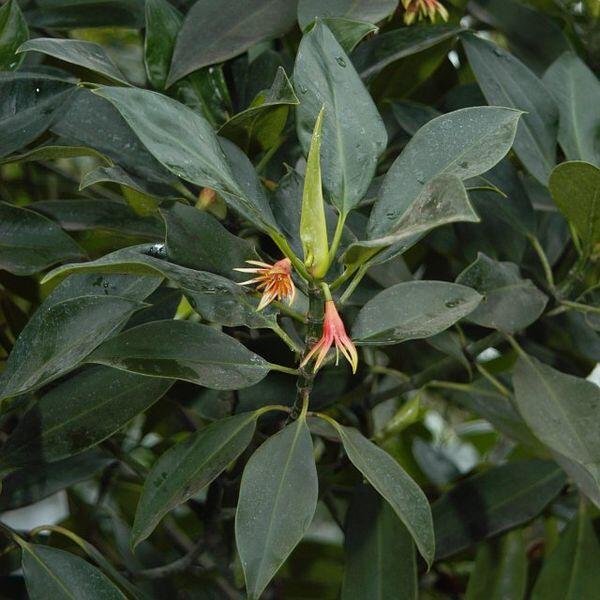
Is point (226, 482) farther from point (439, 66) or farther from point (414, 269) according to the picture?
point (439, 66)

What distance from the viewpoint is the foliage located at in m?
0.54

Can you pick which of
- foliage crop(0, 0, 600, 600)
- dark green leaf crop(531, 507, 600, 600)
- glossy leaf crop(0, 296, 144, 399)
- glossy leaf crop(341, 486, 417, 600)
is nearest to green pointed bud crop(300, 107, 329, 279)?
A: foliage crop(0, 0, 600, 600)

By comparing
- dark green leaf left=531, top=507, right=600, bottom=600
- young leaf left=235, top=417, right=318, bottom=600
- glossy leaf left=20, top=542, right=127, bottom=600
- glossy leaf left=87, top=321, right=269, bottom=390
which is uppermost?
glossy leaf left=87, top=321, right=269, bottom=390

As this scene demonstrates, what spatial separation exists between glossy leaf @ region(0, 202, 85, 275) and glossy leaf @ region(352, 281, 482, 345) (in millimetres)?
216

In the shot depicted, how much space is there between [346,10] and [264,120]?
120mm

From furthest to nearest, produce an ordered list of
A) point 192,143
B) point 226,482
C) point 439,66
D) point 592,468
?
point 439,66 → point 226,482 → point 592,468 → point 192,143

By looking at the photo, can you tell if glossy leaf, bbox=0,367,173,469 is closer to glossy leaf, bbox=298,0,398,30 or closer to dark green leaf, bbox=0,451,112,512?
dark green leaf, bbox=0,451,112,512

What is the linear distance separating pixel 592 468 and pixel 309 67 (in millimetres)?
310

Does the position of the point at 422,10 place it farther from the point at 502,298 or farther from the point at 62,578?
the point at 62,578

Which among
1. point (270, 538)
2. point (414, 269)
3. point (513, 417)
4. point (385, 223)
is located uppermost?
point (385, 223)

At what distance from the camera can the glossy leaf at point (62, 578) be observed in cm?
64

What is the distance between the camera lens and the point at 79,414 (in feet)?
2.20

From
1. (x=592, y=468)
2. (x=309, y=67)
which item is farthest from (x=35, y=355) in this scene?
(x=592, y=468)

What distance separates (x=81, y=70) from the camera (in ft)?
2.40
